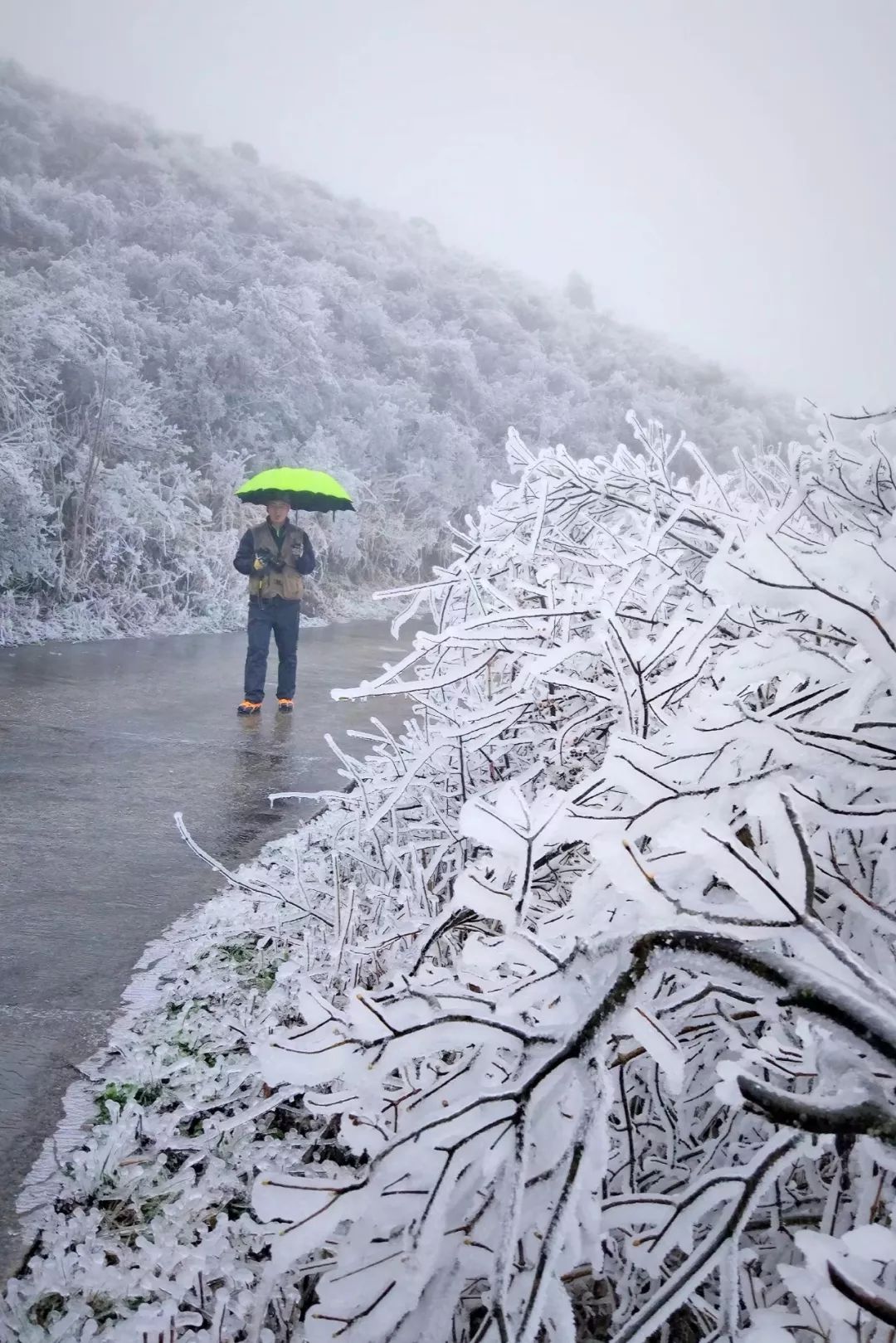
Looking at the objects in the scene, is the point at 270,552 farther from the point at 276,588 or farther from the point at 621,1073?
the point at 621,1073

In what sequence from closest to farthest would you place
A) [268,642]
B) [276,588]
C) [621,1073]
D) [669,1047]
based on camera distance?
1. [669,1047]
2. [621,1073]
3. [268,642]
4. [276,588]

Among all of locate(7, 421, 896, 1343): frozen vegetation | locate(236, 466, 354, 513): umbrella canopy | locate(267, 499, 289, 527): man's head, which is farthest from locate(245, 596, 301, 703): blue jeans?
locate(7, 421, 896, 1343): frozen vegetation

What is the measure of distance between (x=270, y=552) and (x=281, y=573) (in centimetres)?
22

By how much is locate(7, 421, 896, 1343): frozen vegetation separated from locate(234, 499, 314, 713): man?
5478 mm

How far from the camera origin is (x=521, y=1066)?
0.79m

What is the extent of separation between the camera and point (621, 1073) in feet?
4.06

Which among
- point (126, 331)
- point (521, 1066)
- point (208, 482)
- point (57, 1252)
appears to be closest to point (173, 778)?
point (57, 1252)

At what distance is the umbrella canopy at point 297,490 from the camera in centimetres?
808

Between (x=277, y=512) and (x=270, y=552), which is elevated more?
(x=277, y=512)

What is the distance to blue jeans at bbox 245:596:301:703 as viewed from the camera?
6891 millimetres

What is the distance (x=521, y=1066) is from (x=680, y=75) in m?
175

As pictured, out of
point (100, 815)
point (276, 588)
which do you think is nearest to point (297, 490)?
point (276, 588)

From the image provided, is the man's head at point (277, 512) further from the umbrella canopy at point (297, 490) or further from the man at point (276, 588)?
the umbrella canopy at point (297, 490)

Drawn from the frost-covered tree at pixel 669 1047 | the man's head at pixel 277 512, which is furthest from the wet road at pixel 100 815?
the man's head at pixel 277 512
